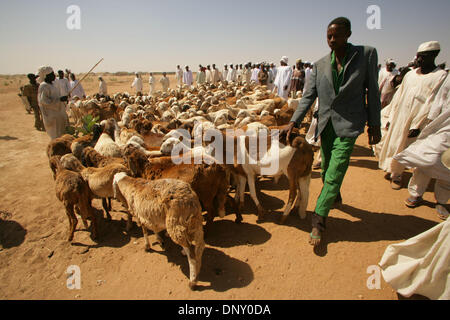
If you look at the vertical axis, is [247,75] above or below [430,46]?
above

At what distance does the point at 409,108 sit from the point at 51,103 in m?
10.1

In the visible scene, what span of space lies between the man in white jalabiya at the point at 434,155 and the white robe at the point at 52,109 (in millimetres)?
9590

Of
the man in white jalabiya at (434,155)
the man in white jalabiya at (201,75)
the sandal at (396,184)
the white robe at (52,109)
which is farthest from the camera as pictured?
the man in white jalabiya at (201,75)

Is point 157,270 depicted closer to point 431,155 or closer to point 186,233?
point 186,233

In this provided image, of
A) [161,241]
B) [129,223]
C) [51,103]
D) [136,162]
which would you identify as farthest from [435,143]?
[51,103]

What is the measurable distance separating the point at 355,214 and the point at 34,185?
8.05m

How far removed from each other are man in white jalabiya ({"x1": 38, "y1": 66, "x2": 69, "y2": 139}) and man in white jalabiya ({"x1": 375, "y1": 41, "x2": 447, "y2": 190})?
9.67 m

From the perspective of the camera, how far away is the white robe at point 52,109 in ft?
24.1

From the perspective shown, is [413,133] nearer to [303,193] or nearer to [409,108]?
[409,108]

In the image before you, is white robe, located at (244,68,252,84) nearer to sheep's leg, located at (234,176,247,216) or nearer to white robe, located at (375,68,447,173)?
white robe, located at (375,68,447,173)

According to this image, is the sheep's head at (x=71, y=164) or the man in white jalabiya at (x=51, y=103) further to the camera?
the man in white jalabiya at (x=51, y=103)

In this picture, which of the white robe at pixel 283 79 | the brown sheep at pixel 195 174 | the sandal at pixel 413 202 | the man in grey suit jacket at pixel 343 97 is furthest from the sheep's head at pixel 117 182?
the white robe at pixel 283 79

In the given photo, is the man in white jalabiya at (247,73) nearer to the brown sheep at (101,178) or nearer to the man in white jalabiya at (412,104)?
the man in white jalabiya at (412,104)

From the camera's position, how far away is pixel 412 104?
4.93 metres
